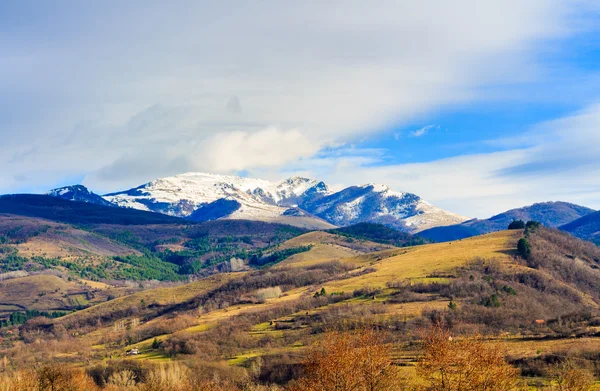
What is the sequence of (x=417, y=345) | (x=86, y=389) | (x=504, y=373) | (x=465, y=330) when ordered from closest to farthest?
(x=504, y=373) → (x=86, y=389) → (x=417, y=345) → (x=465, y=330)

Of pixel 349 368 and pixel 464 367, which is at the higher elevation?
pixel 349 368

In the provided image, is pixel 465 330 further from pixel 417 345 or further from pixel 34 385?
pixel 34 385

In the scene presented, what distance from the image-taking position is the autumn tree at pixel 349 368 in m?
68.9

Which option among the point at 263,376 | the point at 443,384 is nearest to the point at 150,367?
the point at 263,376

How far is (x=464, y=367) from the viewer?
64.8 metres

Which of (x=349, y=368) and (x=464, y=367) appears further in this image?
(x=349, y=368)

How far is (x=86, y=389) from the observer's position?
140 m

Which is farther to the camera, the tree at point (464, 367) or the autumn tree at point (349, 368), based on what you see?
the autumn tree at point (349, 368)

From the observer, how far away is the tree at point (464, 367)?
63906mm

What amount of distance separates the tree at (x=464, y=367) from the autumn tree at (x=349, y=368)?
602 cm

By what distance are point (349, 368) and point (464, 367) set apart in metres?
13.1

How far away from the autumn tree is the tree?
6023mm

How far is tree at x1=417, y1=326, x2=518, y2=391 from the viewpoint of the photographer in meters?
63.9

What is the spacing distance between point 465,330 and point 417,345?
2163 cm
